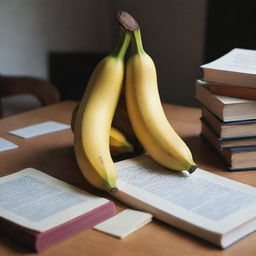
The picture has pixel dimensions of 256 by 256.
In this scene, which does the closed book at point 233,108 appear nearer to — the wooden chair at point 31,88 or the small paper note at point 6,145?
the small paper note at point 6,145

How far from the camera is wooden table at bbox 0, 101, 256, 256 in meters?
0.61

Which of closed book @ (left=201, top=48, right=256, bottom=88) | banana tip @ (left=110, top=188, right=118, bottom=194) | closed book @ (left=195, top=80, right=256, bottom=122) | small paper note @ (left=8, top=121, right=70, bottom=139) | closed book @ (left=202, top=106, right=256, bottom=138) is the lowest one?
small paper note @ (left=8, top=121, right=70, bottom=139)

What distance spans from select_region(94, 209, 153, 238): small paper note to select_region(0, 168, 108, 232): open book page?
32 mm

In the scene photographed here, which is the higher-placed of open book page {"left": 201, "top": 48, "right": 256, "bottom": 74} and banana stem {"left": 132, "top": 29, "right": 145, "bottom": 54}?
banana stem {"left": 132, "top": 29, "right": 145, "bottom": 54}

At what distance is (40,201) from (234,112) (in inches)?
16.5

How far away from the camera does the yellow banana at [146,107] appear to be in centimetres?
82

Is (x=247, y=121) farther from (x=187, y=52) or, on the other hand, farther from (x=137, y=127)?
(x=187, y=52)

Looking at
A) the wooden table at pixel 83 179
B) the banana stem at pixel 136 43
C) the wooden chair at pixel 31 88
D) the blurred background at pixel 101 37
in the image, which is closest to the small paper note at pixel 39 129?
the wooden table at pixel 83 179

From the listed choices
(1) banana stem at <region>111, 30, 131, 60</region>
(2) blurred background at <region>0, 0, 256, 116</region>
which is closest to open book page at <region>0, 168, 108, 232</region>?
(1) banana stem at <region>111, 30, 131, 60</region>

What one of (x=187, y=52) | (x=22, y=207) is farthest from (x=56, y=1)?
(x=22, y=207)

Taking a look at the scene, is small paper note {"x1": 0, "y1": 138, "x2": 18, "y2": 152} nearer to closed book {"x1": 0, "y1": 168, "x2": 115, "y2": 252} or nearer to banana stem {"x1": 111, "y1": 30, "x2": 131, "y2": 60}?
closed book {"x1": 0, "y1": 168, "x2": 115, "y2": 252}

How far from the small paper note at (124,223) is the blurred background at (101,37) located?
1.54 meters

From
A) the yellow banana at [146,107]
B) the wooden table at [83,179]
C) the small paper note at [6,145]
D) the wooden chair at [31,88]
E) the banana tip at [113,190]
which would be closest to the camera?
the wooden table at [83,179]

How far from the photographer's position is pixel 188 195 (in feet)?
2.38
